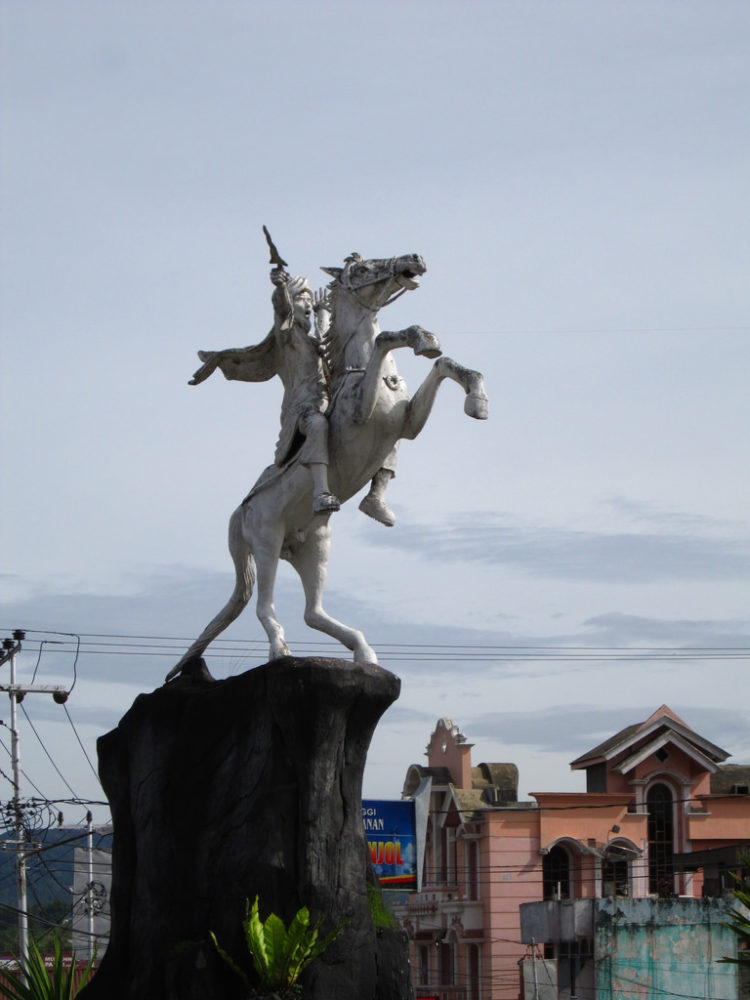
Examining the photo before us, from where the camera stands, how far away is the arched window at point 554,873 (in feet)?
115

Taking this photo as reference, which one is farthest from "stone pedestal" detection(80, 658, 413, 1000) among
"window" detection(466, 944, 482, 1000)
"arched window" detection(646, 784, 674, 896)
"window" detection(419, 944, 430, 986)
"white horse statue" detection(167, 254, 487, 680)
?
"window" detection(419, 944, 430, 986)

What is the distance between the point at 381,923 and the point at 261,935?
1.46 metres

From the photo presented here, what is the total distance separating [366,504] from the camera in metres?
14.5

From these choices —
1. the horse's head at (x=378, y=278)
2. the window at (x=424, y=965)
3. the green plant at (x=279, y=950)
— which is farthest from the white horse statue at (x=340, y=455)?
the window at (x=424, y=965)

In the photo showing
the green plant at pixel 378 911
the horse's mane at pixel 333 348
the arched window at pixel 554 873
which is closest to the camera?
the green plant at pixel 378 911

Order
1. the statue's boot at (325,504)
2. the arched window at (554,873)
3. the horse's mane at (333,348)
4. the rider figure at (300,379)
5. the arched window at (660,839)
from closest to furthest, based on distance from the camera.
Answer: the statue's boot at (325,504) → the rider figure at (300,379) → the horse's mane at (333,348) → the arched window at (554,873) → the arched window at (660,839)

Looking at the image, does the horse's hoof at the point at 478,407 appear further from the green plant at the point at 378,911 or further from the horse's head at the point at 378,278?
the green plant at the point at 378,911

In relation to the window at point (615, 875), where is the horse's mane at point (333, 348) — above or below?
above

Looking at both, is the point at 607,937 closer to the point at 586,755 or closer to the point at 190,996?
the point at 586,755

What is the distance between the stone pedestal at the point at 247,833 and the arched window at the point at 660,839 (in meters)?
23.4

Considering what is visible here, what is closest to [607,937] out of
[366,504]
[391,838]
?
[391,838]

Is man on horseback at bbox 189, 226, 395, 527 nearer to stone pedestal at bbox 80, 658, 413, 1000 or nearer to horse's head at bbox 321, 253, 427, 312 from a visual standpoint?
horse's head at bbox 321, 253, 427, 312

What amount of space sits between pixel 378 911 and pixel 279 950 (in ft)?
4.73

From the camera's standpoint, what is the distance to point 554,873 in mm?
35031
